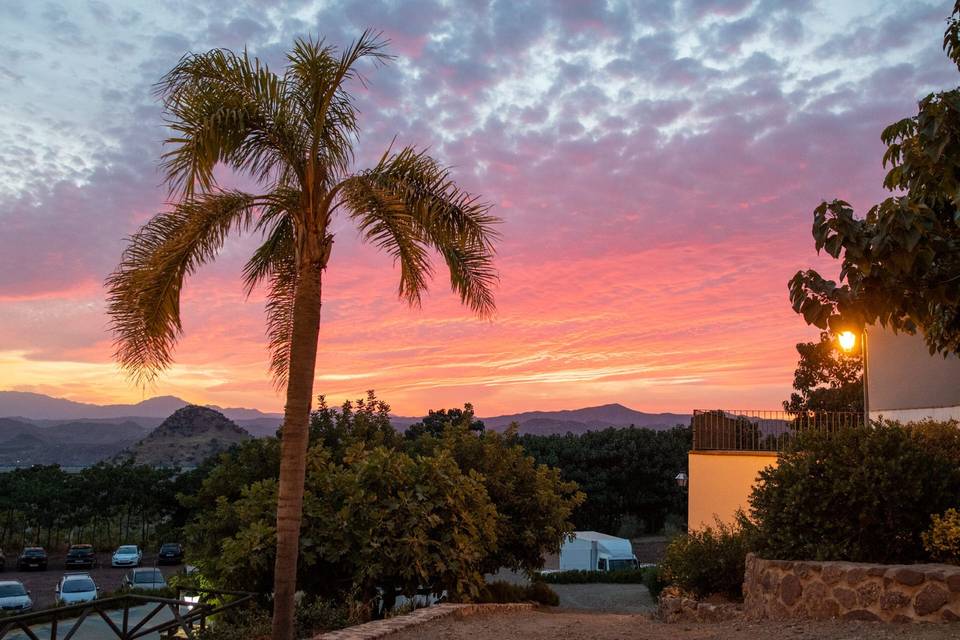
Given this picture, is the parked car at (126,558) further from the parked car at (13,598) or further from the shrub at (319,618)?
the shrub at (319,618)

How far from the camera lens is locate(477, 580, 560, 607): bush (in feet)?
50.6

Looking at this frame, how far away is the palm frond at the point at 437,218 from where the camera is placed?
10.6 meters

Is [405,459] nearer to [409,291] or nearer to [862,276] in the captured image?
[409,291]

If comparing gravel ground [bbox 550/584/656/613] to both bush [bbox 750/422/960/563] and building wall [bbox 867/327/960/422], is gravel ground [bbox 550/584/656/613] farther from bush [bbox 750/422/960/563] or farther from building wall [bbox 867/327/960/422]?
bush [bbox 750/422/960/563]

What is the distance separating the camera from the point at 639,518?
50750 mm

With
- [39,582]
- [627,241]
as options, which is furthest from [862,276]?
[39,582]

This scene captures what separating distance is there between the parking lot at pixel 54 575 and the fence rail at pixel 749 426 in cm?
1981

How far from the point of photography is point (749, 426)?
19688mm

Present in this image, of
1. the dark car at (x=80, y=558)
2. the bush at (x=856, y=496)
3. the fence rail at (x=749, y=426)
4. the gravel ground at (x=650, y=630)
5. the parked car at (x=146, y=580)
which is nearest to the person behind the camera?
the gravel ground at (x=650, y=630)

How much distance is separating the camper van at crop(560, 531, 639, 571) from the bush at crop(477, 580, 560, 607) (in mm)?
15423

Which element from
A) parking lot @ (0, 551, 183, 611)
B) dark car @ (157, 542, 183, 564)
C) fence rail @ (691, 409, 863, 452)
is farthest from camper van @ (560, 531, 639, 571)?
dark car @ (157, 542, 183, 564)

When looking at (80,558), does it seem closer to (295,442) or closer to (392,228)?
(295,442)

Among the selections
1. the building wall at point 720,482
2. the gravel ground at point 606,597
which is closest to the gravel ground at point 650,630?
the building wall at point 720,482

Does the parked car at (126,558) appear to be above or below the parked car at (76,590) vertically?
below
